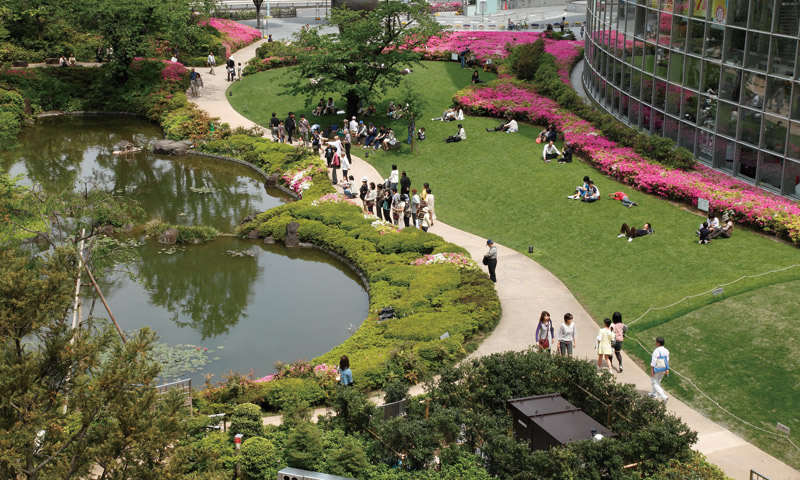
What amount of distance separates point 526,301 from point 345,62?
2267cm

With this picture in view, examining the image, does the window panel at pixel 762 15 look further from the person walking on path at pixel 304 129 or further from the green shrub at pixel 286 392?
the person walking on path at pixel 304 129

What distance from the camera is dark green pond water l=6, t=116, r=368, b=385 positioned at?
25438mm

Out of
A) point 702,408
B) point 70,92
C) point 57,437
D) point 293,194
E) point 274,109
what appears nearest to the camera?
point 57,437

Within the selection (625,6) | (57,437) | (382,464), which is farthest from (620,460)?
(625,6)

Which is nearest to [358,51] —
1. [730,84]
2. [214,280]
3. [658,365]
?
[214,280]

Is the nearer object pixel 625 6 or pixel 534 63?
pixel 625 6

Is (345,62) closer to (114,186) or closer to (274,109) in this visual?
(274,109)

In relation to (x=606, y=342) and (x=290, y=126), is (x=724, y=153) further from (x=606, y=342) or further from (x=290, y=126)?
(x=290, y=126)

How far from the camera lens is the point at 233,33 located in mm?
65188

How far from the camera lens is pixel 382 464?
16.9m

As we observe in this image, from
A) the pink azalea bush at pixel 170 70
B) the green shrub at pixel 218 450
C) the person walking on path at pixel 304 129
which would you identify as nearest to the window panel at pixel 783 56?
the person walking on path at pixel 304 129

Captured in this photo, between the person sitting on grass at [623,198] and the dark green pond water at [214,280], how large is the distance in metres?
10.5

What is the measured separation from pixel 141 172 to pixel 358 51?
12.3 metres

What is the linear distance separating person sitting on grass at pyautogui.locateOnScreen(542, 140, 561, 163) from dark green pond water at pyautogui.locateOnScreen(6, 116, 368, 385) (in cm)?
1158
